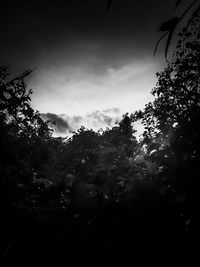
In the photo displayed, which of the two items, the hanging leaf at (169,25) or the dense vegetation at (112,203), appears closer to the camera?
the hanging leaf at (169,25)

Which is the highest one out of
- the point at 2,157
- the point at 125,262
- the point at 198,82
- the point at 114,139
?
the point at 114,139

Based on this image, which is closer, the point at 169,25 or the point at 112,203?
the point at 169,25

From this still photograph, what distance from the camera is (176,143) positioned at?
1.60 metres

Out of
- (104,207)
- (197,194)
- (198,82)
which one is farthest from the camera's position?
(198,82)

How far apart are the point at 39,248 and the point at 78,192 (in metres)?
3.94

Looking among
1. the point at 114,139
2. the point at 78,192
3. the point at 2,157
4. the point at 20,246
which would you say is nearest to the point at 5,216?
the point at 78,192

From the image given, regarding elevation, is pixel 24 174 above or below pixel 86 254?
above

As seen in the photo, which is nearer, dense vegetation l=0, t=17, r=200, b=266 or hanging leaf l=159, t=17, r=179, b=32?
hanging leaf l=159, t=17, r=179, b=32

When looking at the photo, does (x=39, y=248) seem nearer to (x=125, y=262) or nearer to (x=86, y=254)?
(x=86, y=254)

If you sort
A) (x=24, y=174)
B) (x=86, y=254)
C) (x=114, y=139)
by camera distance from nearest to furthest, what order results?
(x=24, y=174) < (x=86, y=254) < (x=114, y=139)

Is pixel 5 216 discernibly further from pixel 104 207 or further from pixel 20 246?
pixel 20 246

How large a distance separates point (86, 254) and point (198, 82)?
18.4 m

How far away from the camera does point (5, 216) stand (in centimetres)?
394

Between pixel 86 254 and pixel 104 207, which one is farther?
pixel 86 254
